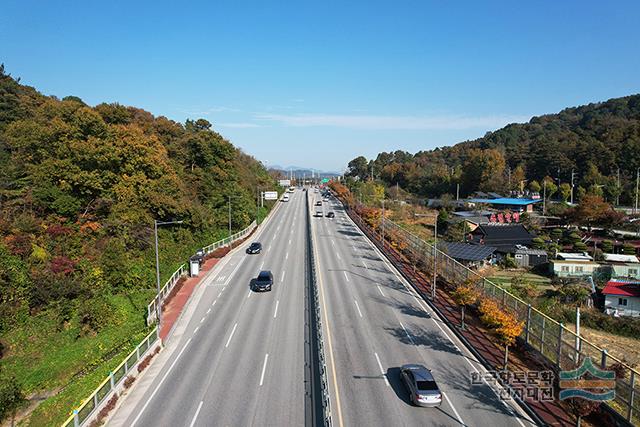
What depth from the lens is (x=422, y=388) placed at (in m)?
19.1

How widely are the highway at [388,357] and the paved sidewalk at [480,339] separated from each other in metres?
0.80

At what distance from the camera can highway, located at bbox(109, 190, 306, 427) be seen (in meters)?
18.8

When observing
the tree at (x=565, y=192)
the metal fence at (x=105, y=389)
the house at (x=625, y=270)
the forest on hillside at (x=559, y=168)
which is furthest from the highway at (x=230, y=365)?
the forest on hillside at (x=559, y=168)

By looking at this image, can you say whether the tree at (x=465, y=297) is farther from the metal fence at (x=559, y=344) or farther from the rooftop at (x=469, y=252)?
the rooftop at (x=469, y=252)

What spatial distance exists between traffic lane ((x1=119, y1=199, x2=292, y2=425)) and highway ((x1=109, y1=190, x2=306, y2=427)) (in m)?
0.05

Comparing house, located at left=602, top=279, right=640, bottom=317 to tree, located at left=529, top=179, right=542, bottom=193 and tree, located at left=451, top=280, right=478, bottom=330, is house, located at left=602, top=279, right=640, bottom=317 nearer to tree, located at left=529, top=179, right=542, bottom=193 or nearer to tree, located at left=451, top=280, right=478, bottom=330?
tree, located at left=451, top=280, right=478, bottom=330

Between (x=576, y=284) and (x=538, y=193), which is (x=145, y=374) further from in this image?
(x=538, y=193)

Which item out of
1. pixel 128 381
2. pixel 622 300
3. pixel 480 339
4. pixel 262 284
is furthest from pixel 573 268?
pixel 128 381

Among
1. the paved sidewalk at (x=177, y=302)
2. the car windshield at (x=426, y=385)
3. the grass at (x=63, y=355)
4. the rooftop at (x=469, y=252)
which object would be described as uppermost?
the rooftop at (x=469, y=252)

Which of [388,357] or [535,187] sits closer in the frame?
[388,357]

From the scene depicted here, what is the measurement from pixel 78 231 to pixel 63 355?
18489 millimetres

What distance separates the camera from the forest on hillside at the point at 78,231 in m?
31.2

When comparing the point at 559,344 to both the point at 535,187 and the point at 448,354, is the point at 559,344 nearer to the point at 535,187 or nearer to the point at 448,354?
the point at 448,354

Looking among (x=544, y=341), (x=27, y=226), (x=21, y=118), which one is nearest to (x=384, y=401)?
(x=544, y=341)
